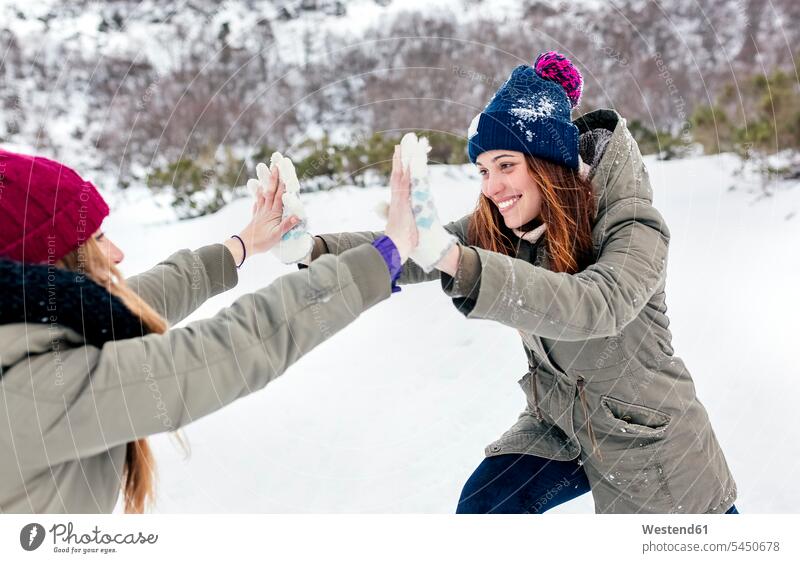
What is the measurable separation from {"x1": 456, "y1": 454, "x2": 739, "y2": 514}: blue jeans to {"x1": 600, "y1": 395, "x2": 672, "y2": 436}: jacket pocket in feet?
0.54

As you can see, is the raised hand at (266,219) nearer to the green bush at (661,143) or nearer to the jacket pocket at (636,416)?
the jacket pocket at (636,416)

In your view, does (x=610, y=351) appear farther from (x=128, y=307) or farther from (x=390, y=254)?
(x=128, y=307)

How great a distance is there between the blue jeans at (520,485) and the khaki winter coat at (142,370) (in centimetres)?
51

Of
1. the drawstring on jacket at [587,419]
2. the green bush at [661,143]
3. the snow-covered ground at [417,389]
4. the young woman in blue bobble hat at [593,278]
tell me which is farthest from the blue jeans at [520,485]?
the green bush at [661,143]

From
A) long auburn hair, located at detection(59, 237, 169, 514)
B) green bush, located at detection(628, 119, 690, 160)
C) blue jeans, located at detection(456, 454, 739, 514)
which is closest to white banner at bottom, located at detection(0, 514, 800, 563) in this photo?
blue jeans, located at detection(456, 454, 739, 514)

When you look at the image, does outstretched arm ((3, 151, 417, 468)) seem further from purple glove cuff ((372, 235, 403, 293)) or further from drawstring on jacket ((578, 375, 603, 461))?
drawstring on jacket ((578, 375, 603, 461))

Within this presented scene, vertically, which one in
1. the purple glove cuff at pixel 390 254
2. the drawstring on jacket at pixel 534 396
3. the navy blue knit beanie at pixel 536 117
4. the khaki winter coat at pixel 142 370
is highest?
the navy blue knit beanie at pixel 536 117

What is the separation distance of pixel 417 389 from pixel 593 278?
0.93 metres

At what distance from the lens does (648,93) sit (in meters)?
1.81

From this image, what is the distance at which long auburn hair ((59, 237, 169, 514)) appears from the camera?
652 mm

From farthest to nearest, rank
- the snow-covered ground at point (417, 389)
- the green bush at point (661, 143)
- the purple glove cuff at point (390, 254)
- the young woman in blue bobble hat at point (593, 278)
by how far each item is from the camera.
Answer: the green bush at point (661, 143) → the snow-covered ground at point (417, 389) → the young woman in blue bobble hat at point (593, 278) → the purple glove cuff at point (390, 254)

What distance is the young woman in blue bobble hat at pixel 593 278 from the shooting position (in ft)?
2.71

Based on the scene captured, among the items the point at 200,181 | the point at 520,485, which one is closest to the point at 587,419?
the point at 520,485

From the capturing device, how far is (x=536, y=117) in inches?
34.8
